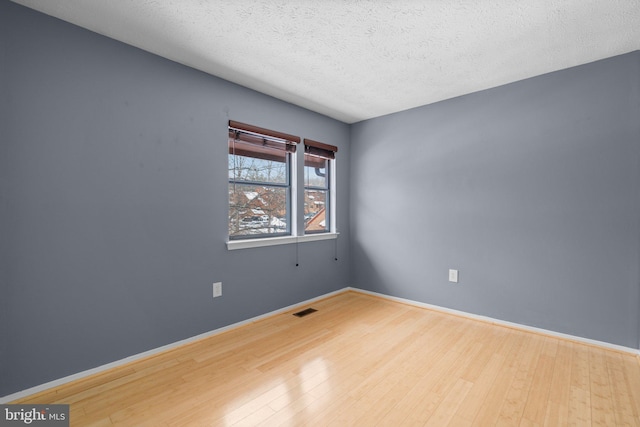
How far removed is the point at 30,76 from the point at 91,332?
1.76 metres

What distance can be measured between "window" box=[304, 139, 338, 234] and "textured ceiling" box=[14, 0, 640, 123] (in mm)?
957

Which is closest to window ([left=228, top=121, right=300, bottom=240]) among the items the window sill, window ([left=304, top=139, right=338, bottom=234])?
the window sill

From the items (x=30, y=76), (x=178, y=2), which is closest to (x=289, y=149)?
(x=178, y=2)

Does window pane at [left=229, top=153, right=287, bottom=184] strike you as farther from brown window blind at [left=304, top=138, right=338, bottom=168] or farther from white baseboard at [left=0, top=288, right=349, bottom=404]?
white baseboard at [left=0, top=288, right=349, bottom=404]

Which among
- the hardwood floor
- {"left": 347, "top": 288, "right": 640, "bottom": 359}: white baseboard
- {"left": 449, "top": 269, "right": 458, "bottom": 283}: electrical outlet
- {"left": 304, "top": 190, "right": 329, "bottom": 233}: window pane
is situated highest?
{"left": 304, "top": 190, "right": 329, "bottom": 233}: window pane

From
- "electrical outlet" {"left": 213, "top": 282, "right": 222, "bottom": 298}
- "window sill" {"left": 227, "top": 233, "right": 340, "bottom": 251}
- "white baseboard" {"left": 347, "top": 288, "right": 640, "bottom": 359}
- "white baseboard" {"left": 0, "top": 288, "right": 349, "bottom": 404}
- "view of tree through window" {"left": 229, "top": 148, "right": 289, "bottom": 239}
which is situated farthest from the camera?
"view of tree through window" {"left": 229, "top": 148, "right": 289, "bottom": 239}

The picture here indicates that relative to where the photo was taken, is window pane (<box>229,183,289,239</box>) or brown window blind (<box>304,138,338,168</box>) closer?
window pane (<box>229,183,289,239</box>)

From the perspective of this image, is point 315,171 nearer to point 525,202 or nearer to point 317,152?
point 317,152

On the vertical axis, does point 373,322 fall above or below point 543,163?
below

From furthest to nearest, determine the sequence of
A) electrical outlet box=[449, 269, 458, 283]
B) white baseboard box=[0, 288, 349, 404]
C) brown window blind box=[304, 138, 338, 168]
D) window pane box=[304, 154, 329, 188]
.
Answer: window pane box=[304, 154, 329, 188] < brown window blind box=[304, 138, 338, 168] < electrical outlet box=[449, 269, 458, 283] < white baseboard box=[0, 288, 349, 404]

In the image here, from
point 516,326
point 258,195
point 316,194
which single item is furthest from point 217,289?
point 516,326

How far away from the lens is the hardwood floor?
5.42ft

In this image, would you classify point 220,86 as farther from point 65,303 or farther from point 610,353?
point 610,353

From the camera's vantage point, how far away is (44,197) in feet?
6.17
